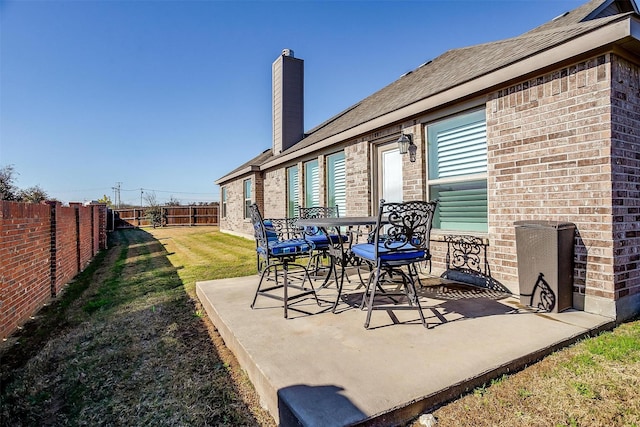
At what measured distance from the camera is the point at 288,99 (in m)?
11.0

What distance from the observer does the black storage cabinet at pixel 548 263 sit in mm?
2885

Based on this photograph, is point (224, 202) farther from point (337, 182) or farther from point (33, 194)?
point (337, 182)

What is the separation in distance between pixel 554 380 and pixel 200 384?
2280 millimetres

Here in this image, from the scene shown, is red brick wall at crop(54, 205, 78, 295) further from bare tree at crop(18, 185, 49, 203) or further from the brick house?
bare tree at crop(18, 185, 49, 203)

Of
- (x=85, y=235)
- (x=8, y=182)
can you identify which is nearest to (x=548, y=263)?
(x=85, y=235)

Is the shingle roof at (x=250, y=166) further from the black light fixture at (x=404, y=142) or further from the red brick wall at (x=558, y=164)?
the red brick wall at (x=558, y=164)

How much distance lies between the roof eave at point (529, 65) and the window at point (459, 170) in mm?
363

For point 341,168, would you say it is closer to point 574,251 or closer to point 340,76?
point 574,251

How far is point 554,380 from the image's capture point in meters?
1.92

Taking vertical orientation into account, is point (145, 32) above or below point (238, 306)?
above

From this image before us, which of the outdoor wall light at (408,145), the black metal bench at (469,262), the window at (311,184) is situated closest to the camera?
the black metal bench at (469,262)

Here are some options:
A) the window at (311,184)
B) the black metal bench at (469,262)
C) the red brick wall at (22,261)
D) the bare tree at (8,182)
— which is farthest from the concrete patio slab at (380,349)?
the bare tree at (8,182)

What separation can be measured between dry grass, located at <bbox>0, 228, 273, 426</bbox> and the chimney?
25.1 feet

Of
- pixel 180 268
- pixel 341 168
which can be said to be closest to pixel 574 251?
pixel 341 168
